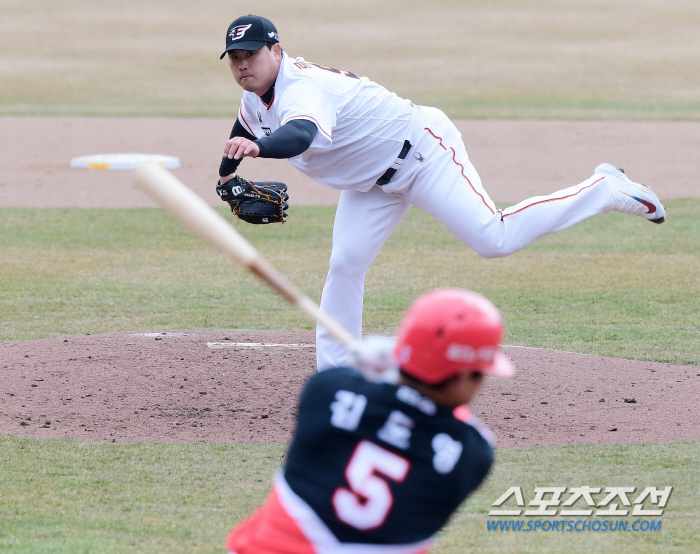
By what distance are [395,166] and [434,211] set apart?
33 centimetres

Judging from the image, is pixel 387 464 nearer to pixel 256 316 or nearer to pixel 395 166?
pixel 395 166

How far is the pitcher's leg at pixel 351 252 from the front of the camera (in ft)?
18.3

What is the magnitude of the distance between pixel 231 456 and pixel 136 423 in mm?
748

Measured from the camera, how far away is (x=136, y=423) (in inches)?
216

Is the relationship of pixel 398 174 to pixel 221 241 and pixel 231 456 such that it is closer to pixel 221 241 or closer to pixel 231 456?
pixel 231 456

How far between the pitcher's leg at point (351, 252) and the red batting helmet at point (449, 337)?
10.2ft

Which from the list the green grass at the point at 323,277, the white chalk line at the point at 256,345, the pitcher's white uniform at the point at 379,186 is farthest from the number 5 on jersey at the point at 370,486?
the green grass at the point at 323,277

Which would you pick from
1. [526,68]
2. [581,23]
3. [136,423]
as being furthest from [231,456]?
[581,23]

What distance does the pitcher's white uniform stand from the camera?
5441 mm

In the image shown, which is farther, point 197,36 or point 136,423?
point 197,36

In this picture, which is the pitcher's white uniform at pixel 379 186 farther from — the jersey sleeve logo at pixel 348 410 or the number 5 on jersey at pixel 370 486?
the number 5 on jersey at pixel 370 486

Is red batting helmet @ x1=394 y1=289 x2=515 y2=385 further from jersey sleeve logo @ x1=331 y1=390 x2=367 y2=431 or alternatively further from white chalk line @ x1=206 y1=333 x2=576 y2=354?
white chalk line @ x1=206 y1=333 x2=576 y2=354

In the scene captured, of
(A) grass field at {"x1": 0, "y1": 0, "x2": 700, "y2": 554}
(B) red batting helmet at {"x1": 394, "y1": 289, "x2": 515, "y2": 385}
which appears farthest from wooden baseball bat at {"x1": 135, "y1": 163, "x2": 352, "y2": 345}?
(A) grass field at {"x1": 0, "y1": 0, "x2": 700, "y2": 554}

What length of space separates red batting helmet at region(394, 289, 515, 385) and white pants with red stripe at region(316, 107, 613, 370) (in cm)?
307
